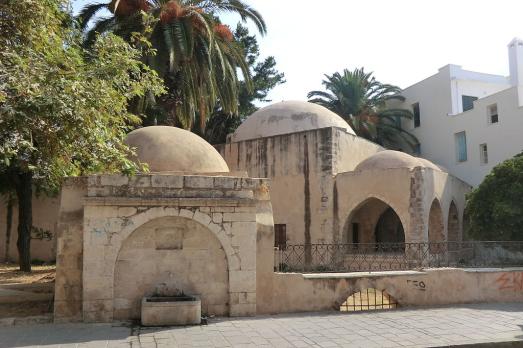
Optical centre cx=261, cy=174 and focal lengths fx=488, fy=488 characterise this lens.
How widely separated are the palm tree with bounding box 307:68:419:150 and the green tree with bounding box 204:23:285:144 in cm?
354

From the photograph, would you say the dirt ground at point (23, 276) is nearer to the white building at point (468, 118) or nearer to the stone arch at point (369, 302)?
the stone arch at point (369, 302)

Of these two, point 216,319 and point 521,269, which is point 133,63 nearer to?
point 216,319

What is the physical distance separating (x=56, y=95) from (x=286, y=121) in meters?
13.3

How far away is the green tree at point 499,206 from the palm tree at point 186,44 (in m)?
8.96

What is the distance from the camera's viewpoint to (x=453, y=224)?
20.8 m

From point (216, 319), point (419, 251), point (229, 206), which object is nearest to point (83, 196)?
point (229, 206)

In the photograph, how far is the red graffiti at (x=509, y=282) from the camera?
9.66 meters

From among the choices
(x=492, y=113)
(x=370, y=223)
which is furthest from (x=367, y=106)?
(x=370, y=223)

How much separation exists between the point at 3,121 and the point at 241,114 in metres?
20.8

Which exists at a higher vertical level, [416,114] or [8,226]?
[416,114]

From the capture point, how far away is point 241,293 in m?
8.12

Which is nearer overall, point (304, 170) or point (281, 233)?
point (304, 170)

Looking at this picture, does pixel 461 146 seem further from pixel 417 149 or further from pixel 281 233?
pixel 281 233

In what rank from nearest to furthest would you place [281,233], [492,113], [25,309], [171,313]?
[171,313], [25,309], [281,233], [492,113]
